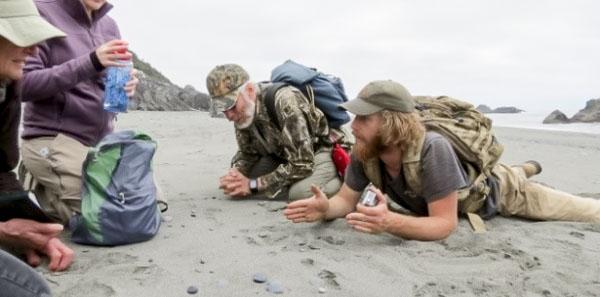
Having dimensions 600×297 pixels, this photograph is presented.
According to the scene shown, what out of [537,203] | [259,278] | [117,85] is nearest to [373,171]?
[259,278]

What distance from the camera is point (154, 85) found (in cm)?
2738

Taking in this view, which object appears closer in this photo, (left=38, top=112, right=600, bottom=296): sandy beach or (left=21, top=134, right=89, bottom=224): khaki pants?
(left=38, top=112, right=600, bottom=296): sandy beach

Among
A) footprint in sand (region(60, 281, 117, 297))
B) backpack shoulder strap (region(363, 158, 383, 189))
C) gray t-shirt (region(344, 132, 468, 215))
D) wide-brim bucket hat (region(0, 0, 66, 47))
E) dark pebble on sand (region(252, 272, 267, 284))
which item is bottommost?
footprint in sand (region(60, 281, 117, 297))

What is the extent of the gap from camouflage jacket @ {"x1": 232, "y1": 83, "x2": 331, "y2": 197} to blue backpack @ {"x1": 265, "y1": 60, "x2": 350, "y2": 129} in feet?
0.36

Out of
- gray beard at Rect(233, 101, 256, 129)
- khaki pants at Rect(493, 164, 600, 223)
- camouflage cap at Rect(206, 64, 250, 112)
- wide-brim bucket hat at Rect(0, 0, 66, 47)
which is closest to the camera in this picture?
wide-brim bucket hat at Rect(0, 0, 66, 47)

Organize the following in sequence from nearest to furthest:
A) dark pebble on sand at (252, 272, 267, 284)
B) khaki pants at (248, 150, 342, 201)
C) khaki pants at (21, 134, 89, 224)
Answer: dark pebble on sand at (252, 272, 267, 284)
khaki pants at (21, 134, 89, 224)
khaki pants at (248, 150, 342, 201)

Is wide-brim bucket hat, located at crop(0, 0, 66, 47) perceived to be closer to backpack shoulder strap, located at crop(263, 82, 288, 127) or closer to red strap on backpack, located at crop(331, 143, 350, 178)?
backpack shoulder strap, located at crop(263, 82, 288, 127)

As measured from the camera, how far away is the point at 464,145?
13.7 ft

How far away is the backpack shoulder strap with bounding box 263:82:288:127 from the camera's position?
521 cm

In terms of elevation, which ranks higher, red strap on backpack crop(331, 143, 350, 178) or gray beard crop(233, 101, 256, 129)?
gray beard crop(233, 101, 256, 129)

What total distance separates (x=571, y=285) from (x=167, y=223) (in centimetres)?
285

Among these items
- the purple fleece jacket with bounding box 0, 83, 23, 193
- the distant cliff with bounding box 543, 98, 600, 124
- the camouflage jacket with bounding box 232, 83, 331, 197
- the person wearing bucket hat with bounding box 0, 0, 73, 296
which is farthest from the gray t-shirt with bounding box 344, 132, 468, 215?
the distant cliff with bounding box 543, 98, 600, 124

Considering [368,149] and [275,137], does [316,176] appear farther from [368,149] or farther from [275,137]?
[368,149]

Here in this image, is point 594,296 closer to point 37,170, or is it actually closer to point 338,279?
point 338,279
